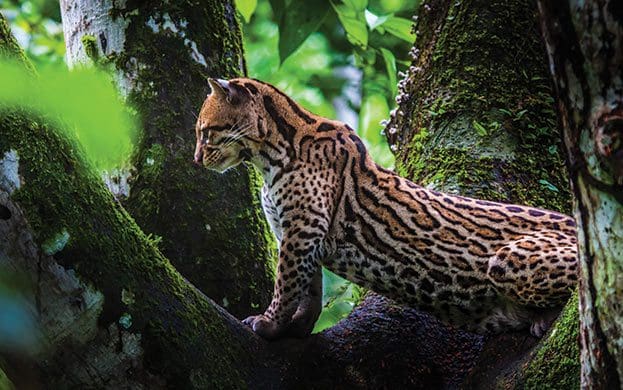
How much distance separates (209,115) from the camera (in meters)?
5.96

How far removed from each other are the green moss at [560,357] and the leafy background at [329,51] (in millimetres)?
2390

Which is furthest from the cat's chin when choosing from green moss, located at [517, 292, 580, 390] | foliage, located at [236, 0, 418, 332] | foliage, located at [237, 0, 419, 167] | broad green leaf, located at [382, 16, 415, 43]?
green moss, located at [517, 292, 580, 390]

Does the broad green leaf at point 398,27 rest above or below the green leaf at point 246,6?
below

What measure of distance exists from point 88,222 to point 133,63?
8.30ft

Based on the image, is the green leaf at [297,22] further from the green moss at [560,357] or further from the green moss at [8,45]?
the green moss at [560,357]

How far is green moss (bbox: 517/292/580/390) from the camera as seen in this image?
3920 millimetres

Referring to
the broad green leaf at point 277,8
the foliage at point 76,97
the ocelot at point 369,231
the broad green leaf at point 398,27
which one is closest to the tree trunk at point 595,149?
the foliage at point 76,97

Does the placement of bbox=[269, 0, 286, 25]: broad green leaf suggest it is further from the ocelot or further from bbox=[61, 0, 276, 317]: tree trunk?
the ocelot

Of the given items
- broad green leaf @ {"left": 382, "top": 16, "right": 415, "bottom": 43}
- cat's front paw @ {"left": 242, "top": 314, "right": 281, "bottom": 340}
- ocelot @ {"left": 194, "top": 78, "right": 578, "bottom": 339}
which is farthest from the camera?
broad green leaf @ {"left": 382, "top": 16, "right": 415, "bottom": 43}

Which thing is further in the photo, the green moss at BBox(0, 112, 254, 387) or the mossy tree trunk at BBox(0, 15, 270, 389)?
the green moss at BBox(0, 112, 254, 387)

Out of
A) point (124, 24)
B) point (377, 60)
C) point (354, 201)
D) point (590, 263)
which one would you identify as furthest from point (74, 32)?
point (590, 263)

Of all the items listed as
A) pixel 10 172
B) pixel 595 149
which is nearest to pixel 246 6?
pixel 10 172

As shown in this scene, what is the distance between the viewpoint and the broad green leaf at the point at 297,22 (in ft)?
22.2

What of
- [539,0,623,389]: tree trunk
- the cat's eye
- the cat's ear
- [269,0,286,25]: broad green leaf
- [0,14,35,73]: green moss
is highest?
[269,0,286,25]: broad green leaf
